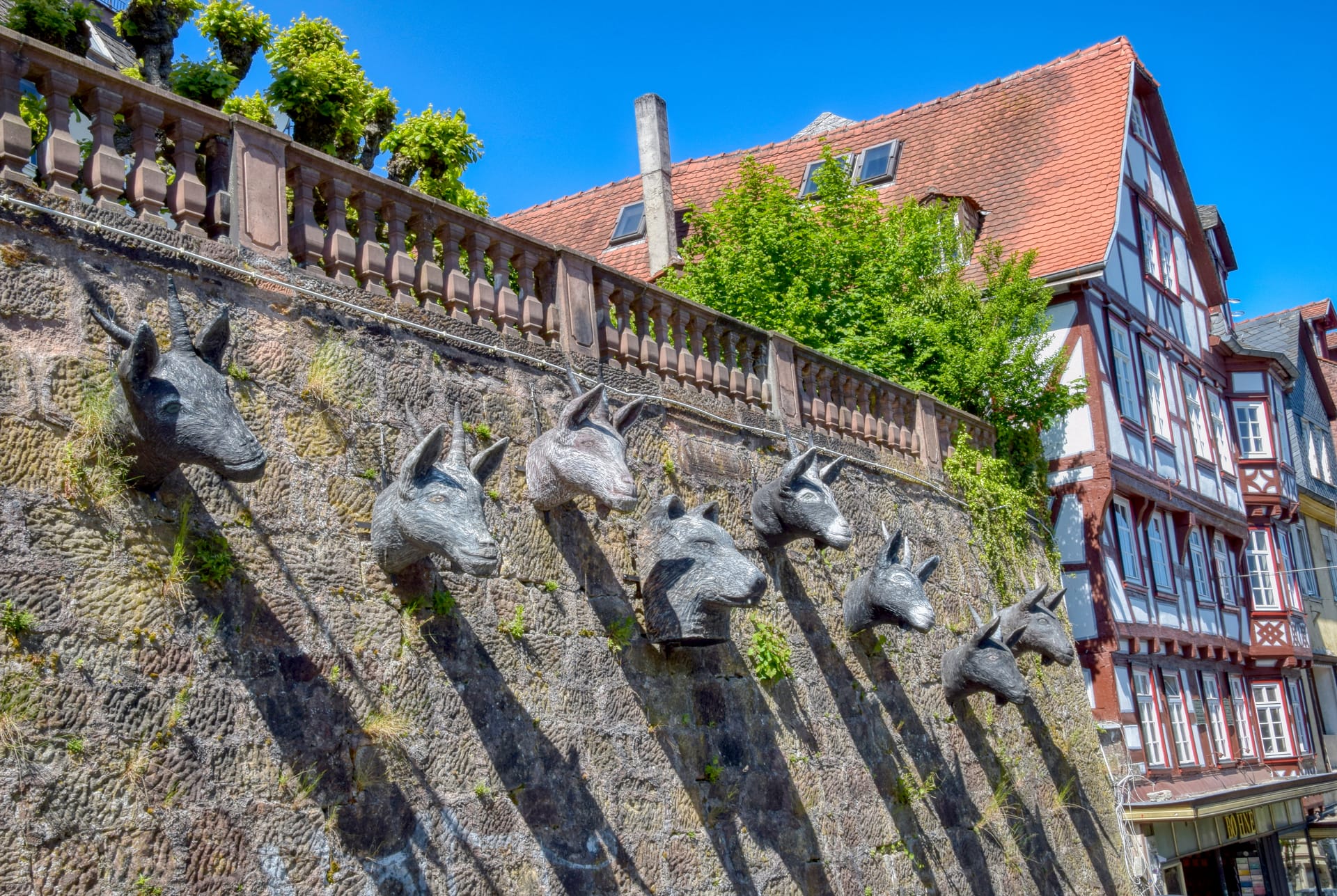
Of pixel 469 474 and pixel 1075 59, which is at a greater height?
pixel 1075 59

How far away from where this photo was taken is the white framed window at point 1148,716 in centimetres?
1802

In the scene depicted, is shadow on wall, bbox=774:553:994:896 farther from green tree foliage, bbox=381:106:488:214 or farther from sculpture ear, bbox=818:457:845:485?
green tree foliage, bbox=381:106:488:214

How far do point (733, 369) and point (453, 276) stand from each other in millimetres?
3074

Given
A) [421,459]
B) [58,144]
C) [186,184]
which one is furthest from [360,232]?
[58,144]

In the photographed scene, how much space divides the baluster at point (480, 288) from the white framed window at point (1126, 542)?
1232 cm

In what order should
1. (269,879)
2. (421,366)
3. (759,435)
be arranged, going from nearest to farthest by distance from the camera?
(269,879), (421,366), (759,435)

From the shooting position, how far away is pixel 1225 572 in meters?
22.4

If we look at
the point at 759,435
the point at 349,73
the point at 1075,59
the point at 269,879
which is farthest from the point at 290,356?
the point at 1075,59

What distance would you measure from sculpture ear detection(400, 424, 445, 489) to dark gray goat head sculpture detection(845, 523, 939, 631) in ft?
15.2

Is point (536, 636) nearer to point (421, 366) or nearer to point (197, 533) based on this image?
point (421, 366)

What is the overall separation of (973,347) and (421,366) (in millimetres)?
9650

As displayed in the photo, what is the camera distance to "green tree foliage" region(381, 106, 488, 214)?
15.2 meters

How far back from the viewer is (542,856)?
7.38 metres

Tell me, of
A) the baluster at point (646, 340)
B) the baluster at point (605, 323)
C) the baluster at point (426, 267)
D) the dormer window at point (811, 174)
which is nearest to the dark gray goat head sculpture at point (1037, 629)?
the baluster at point (646, 340)
